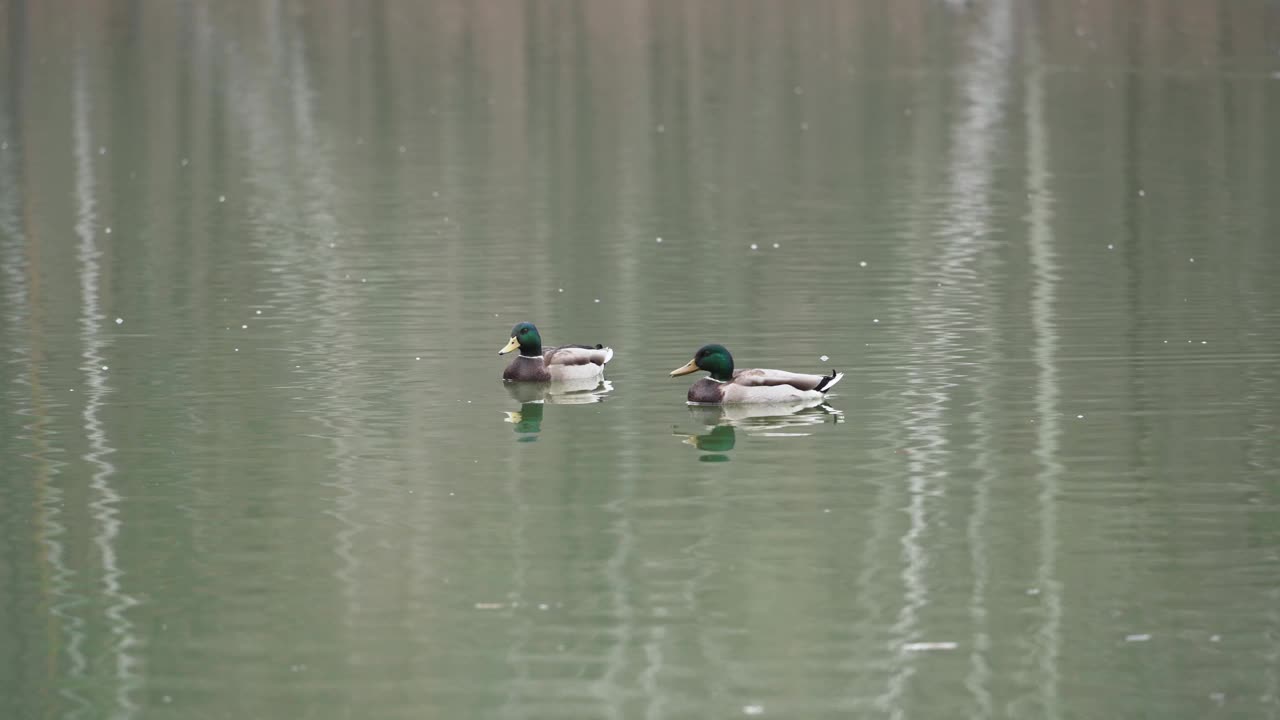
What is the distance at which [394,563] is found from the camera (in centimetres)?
1280

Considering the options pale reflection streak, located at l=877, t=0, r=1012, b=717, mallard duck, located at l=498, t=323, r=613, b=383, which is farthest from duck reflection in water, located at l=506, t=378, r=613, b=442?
pale reflection streak, located at l=877, t=0, r=1012, b=717

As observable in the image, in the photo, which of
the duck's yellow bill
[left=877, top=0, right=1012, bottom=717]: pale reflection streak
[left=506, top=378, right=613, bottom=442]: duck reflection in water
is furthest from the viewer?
[left=506, top=378, right=613, bottom=442]: duck reflection in water

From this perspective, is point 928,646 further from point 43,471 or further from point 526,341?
point 526,341

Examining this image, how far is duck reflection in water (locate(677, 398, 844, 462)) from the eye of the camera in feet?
54.1

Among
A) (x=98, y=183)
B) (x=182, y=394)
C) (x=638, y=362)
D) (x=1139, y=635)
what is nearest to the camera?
(x=1139, y=635)

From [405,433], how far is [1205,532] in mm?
5752

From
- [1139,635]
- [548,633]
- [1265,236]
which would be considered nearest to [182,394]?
[548,633]

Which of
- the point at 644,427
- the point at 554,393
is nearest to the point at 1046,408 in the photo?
the point at 644,427

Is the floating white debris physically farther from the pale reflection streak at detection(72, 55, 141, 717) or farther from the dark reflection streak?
the pale reflection streak at detection(72, 55, 141, 717)

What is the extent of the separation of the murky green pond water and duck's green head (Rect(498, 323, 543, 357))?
1.86 ft

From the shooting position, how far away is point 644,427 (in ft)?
55.7

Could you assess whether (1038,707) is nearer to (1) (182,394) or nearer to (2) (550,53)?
(1) (182,394)

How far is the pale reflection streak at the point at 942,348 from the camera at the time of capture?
11.7 m

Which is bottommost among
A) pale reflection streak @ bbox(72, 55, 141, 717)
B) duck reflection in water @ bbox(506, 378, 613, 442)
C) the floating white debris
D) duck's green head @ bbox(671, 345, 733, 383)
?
duck reflection in water @ bbox(506, 378, 613, 442)
